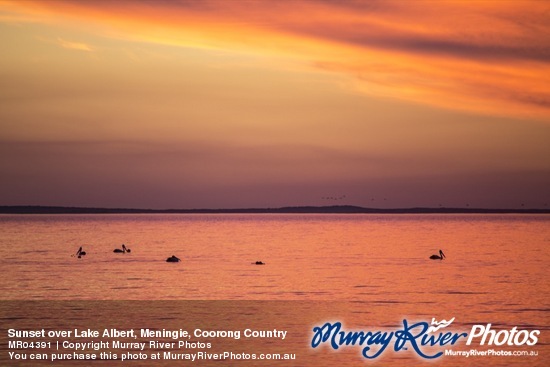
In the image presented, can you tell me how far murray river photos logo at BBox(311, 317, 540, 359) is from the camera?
108 ft

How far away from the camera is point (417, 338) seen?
3488cm

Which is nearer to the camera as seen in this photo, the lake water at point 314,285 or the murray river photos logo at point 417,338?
the murray river photos logo at point 417,338

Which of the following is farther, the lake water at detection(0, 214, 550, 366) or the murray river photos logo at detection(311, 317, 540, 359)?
the lake water at detection(0, 214, 550, 366)

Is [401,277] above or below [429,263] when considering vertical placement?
below

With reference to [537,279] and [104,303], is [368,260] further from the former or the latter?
[104,303]

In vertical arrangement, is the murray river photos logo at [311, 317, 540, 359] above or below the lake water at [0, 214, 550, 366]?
below

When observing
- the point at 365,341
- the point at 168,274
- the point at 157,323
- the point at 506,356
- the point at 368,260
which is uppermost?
the point at 368,260

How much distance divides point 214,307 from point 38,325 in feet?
32.7

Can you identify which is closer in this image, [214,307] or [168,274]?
[214,307]

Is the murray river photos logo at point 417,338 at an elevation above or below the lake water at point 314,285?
below

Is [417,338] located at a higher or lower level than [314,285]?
lower

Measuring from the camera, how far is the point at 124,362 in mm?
30469

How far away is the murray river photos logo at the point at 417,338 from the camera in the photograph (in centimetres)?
3306

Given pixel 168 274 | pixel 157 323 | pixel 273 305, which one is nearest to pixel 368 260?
pixel 168 274
